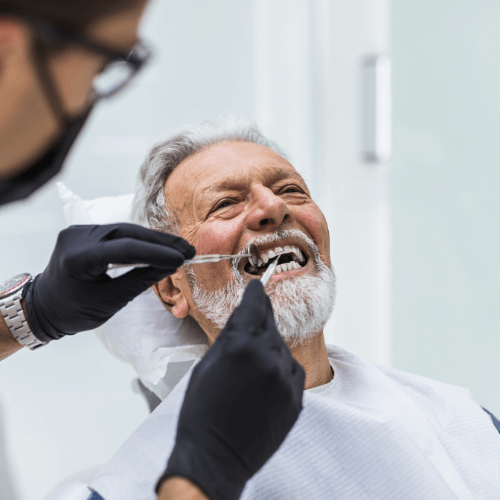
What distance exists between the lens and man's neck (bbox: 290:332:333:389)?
131 cm

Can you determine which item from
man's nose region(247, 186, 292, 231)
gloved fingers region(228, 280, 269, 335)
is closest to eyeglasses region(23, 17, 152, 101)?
gloved fingers region(228, 280, 269, 335)

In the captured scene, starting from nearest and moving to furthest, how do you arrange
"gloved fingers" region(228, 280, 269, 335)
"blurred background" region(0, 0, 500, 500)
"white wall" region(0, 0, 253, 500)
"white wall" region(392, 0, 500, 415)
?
"gloved fingers" region(228, 280, 269, 335) → "white wall" region(0, 0, 253, 500) → "blurred background" region(0, 0, 500, 500) → "white wall" region(392, 0, 500, 415)

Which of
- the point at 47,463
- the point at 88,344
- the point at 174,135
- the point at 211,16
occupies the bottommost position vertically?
the point at 47,463

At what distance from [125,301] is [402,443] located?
27.2 inches

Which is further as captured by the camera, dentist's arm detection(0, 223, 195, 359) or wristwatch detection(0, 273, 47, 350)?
wristwatch detection(0, 273, 47, 350)

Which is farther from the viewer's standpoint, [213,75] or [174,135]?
[213,75]

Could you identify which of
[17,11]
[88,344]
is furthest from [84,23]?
[88,344]

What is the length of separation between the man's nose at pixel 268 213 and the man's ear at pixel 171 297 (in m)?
0.33

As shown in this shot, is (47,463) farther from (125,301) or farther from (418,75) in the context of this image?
(418,75)

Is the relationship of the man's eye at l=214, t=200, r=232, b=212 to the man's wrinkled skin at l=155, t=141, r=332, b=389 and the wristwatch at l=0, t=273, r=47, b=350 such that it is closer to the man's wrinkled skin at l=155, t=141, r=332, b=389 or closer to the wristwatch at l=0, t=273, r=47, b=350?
the man's wrinkled skin at l=155, t=141, r=332, b=389

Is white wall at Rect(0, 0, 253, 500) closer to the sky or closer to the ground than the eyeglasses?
closer to the ground

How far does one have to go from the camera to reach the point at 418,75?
2.34m

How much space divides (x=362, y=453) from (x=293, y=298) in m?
0.38

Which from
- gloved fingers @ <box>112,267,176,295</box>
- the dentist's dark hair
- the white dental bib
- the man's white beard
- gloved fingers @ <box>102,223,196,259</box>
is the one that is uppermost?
the dentist's dark hair
